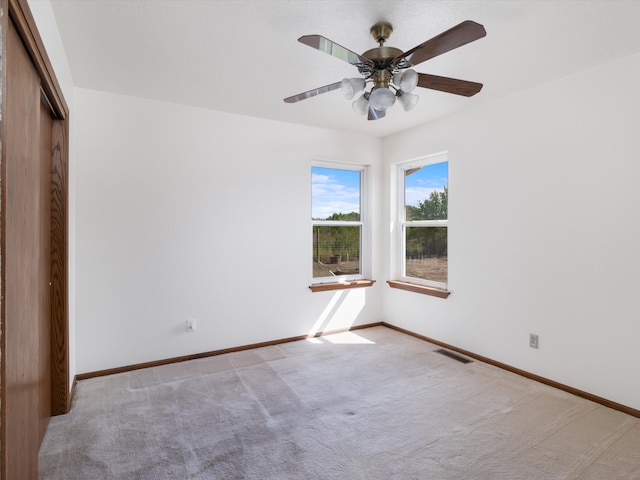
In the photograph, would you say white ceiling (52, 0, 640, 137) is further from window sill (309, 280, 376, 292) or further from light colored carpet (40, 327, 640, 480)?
light colored carpet (40, 327, 640, 480)

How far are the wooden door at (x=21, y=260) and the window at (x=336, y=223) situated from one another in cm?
293

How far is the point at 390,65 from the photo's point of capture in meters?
1.99

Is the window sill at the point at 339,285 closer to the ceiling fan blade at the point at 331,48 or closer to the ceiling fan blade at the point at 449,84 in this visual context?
the ceiling fan blade at the point at 449,84

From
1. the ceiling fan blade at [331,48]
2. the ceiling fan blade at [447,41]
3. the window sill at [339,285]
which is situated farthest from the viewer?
the window sill at [339,285]


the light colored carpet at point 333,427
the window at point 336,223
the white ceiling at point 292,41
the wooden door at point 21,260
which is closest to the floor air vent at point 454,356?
the light colored carpet at point 333,427

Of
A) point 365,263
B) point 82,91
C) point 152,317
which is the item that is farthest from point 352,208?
point 82,91

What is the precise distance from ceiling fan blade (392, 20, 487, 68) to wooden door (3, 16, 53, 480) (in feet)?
5.54

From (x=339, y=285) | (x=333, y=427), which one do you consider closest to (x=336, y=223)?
(x=339, y=285)

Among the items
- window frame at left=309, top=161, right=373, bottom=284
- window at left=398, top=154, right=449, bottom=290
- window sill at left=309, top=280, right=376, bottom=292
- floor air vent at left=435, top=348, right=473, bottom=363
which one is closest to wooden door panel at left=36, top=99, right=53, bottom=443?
window sill at left=309, top=280, right=376, bottom=292

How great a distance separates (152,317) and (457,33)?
10.6 ft

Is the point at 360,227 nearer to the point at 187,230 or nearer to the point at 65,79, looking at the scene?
the point at 187,230

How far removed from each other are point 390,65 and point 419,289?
8.94ft

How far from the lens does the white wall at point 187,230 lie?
3.09 m

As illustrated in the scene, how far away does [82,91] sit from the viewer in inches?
118
